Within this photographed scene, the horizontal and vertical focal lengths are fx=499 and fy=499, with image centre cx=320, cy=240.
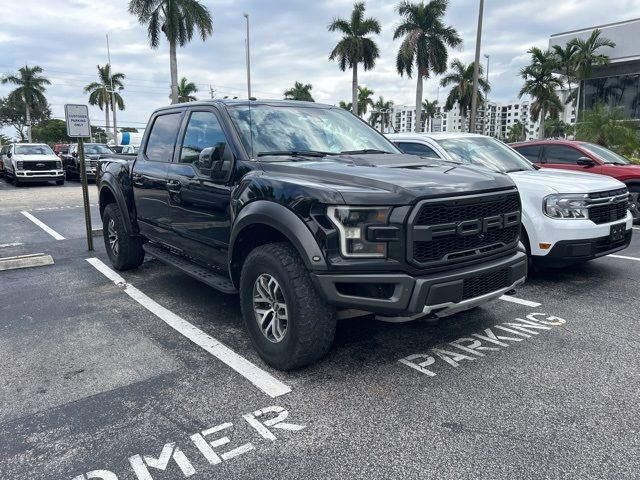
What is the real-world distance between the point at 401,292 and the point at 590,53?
1334 inches

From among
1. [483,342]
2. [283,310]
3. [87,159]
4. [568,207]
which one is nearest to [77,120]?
[283,310]

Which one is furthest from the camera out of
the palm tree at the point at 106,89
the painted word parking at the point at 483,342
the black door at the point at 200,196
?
the palm tree at the point at 106,89

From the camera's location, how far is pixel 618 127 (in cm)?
1742

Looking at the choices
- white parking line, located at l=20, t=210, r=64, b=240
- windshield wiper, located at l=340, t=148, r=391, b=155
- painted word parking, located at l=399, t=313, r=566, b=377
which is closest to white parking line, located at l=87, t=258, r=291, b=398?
painted word parking, located at l=399, t=313, r=566, b=377

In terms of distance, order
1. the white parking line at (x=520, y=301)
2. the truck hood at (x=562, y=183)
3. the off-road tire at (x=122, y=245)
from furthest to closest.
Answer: the off-road tire at (x=122, y=245) < the truck hood at (x=562, y=183) < the white parking line at (x=520, y=301)

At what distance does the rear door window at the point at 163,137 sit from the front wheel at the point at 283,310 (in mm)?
2054

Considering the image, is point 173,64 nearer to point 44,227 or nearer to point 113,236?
→ point 44,227

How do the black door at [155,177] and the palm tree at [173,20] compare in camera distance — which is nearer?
the black door at [155,177]

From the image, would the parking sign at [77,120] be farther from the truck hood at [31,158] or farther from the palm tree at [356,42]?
the palm tree at [356,42]

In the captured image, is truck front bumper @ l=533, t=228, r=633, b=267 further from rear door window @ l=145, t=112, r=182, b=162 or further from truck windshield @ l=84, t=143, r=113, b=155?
truck windshield @ l=84, t=143, r=113, b=155

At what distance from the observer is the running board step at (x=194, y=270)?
4074 millimetres

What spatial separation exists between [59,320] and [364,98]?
67.8m

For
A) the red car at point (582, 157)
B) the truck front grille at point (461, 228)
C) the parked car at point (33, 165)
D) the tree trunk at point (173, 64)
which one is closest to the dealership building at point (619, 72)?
the red car at point (582, 157)

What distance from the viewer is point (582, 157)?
29.4 ft
